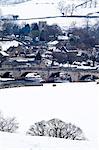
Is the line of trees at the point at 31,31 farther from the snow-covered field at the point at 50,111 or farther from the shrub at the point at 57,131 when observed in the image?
the shrub at the point at 57,131

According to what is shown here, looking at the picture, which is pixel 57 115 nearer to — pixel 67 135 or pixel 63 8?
pixel 67 135

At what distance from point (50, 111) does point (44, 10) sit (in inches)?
1705

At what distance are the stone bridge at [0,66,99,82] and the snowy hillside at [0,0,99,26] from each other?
2407 cm

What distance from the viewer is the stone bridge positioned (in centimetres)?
2425

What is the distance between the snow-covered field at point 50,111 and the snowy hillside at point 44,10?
30700mm

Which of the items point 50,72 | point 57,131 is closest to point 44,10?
point 50,72

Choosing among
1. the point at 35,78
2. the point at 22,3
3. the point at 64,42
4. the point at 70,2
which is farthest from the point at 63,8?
the point at 35,78

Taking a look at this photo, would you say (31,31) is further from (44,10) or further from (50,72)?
(50,72)

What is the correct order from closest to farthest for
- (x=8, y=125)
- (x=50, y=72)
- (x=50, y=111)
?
(x=8, y=125), (x=50, y=111), (x=50, y=72)

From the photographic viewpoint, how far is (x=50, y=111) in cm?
1345

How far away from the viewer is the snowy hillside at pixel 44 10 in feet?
164

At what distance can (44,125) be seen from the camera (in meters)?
9.64

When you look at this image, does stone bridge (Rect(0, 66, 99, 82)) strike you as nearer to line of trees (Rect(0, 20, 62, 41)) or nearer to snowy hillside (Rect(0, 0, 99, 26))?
line of trees (Rect(0, 20, 62, 41))

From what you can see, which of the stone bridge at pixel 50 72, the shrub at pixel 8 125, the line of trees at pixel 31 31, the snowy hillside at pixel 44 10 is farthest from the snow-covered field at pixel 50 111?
the snowy hillside at pixel 44 10
